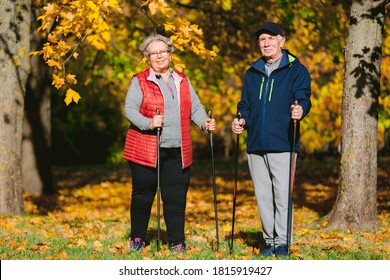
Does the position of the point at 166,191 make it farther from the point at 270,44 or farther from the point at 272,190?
the point at 270,44

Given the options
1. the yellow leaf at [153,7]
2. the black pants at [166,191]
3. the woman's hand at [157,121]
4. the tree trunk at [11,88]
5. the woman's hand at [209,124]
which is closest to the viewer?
the woman's hand at [157,121]

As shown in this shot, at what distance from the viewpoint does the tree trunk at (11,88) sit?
977cm

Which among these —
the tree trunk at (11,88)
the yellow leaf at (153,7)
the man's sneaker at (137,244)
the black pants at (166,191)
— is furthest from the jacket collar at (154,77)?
the tree trunk at (11,88)

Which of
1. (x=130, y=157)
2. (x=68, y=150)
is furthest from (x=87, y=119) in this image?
(x=130, y=157)

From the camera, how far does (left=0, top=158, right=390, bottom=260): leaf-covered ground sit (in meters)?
6.86

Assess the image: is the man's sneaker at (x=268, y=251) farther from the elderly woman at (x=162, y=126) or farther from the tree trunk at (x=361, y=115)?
the tree trunk at (x=361, y=115)

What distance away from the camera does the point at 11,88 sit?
32.4 ft

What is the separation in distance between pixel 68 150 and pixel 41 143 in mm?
10419

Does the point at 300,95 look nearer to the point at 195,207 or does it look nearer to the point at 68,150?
the point at 195,207

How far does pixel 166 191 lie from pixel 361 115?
3.01 m

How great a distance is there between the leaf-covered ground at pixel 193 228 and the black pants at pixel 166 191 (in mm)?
231

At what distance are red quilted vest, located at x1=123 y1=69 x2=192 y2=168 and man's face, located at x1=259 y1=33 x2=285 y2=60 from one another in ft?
2.65

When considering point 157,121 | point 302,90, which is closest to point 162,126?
point 157,121

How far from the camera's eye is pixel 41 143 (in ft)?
48.9
